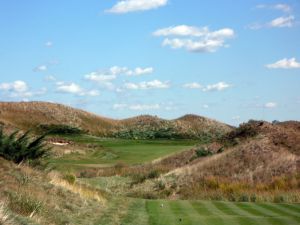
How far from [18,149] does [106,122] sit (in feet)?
302

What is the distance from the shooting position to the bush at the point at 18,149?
81.5 ft

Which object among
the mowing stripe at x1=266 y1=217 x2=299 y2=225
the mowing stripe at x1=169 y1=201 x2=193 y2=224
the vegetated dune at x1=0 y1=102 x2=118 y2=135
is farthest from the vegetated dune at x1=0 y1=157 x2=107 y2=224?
the vegetated dune at x1=0 y1=102 x2=118 y2=135

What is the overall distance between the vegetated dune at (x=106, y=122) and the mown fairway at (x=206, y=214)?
69.9 metres

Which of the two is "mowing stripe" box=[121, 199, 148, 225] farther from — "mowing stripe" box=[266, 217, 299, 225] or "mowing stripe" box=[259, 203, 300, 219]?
"mowing stripe" box=[259, 203, 300, 219]

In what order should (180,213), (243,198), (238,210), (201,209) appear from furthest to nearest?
(243,198), (201,209), (238,210), (180,213)

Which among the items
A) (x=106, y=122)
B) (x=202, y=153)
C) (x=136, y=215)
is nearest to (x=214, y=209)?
(x=136, y=215)

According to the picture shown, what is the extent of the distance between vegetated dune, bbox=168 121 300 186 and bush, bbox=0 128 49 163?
450 inches

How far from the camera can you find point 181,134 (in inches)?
4168

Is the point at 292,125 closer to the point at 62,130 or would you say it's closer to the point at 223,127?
the point at 62,130

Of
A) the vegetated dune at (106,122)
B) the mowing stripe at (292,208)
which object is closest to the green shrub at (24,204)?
the mowing stripe at (292,208)

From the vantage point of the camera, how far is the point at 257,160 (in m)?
36.6

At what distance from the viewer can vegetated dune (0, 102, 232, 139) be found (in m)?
100

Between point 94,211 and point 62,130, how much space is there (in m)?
74.5

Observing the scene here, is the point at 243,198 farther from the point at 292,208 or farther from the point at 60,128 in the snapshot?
the point at 60,128
